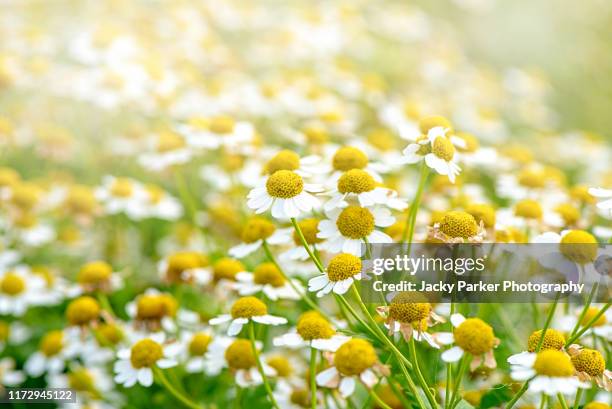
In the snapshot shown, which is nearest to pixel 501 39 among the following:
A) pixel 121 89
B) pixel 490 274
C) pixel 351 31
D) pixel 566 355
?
pixel 351 31

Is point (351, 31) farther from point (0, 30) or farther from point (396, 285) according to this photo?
point (396, 285)

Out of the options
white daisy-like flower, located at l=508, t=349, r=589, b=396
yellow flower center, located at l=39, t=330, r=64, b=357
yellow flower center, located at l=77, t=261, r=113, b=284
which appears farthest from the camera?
yellow flower center, located at l=39, t=330, r=64, b=357

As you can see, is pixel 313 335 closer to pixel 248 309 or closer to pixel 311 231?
pixel 248 309

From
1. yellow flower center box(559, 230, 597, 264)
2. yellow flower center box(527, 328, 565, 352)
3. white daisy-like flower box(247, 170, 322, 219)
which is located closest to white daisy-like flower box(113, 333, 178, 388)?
white daisy-like flower box(247, 170, 322, 219)

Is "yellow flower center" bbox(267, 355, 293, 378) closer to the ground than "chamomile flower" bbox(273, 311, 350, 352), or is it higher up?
closer to the ground

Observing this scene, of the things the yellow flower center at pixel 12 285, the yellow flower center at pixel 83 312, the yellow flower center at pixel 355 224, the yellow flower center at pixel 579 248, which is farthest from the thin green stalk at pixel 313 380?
the yellow flower center at pixel 12 285

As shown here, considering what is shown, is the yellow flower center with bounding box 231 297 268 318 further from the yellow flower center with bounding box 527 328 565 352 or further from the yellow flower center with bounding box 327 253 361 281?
the yellow flower center with bounding box 527 328 565 352
